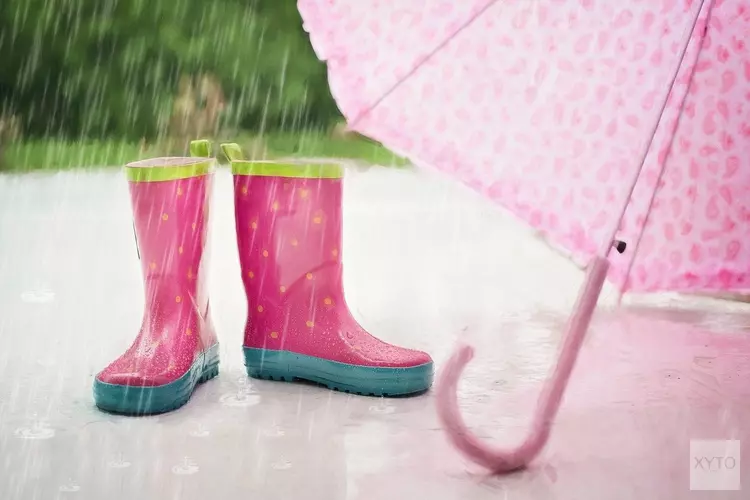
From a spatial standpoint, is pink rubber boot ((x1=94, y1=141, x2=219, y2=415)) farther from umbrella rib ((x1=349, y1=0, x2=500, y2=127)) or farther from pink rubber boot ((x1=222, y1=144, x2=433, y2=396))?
umbrella rib ((x1=349, y1=0, x2=500, y2=127))

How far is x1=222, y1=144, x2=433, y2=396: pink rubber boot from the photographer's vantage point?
4.25 ft

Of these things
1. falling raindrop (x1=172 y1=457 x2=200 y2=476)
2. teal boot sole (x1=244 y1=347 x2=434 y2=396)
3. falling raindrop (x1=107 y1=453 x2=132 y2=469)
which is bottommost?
falling raindrop (x1=107 y1=453 x2=132 y2=469)

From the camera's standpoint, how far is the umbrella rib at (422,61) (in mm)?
1268

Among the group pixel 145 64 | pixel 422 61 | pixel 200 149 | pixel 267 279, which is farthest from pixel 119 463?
pixel 145 64

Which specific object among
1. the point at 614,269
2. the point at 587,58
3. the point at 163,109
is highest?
the point at 163,109

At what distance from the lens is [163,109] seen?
5285 mm

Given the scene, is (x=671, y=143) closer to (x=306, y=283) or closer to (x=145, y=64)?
(x=306, y=283)

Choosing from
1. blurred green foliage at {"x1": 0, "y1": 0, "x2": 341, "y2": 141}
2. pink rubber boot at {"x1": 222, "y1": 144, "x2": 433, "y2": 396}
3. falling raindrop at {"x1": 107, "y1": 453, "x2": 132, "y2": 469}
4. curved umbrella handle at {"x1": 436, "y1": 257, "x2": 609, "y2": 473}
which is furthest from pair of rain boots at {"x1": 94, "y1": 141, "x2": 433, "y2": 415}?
blurred green foliage at {"x1": 0, "y1": 0, "x2": 341, "y2": 141}

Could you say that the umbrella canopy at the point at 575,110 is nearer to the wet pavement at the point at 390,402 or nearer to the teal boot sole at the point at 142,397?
the wet pavement at the point at 390,402

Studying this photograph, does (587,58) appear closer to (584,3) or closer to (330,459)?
(584,3)

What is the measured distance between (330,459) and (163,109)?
14.7 feet

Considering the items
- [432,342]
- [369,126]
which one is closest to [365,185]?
[432,342]

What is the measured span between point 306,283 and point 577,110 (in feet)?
1.45

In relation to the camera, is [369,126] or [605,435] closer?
[605,435]
